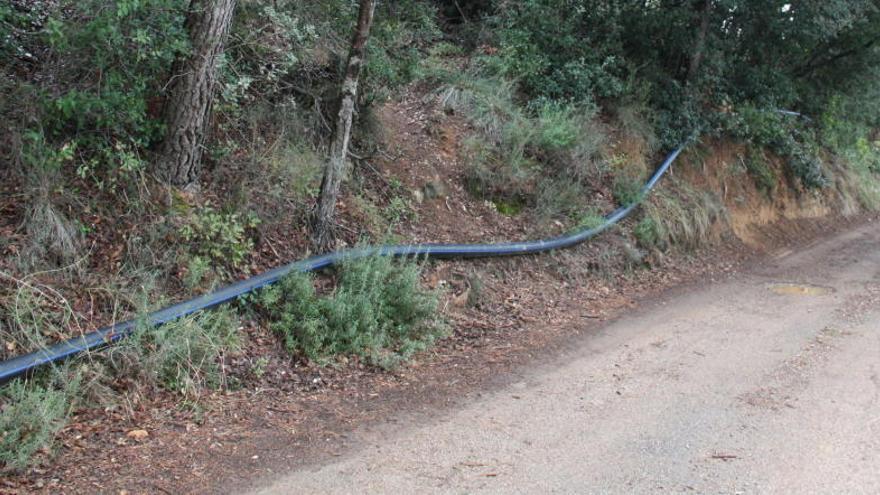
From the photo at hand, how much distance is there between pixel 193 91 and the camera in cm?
653

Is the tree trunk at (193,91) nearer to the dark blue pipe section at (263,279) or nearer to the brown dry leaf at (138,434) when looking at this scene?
the dark blue pipe section at (263,279)

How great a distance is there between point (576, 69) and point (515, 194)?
3.24 meters

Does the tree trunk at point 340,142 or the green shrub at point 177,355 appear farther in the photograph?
the tree trunk at point 340,142

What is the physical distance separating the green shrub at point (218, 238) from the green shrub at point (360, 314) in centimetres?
52

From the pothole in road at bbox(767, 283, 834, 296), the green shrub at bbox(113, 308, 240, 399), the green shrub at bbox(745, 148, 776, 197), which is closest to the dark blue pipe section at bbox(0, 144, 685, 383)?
the green shrub at bbox(113, 308, 240, 399)

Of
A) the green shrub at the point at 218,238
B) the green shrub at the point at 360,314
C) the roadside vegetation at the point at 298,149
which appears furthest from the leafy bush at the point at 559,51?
the green shrub at the point at 218,238

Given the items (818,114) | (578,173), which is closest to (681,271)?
(578,173)

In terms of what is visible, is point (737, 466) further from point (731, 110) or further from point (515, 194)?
point (731, 110)

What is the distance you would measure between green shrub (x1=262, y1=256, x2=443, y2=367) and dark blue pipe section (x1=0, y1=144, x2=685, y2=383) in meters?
0.13

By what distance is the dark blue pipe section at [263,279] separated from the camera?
16.0 feet

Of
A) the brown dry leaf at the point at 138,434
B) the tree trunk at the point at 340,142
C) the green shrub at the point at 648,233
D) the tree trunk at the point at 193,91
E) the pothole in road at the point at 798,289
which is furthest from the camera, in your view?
A: the green shrub at the point at 648,233

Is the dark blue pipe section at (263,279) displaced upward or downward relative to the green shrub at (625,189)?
downward

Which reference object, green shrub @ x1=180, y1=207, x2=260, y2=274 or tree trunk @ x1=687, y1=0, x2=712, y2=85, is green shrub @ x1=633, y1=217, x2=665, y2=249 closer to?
tree trunk @ x1=687, y1=0, x2=712, y2=85

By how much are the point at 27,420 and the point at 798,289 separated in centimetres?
941
